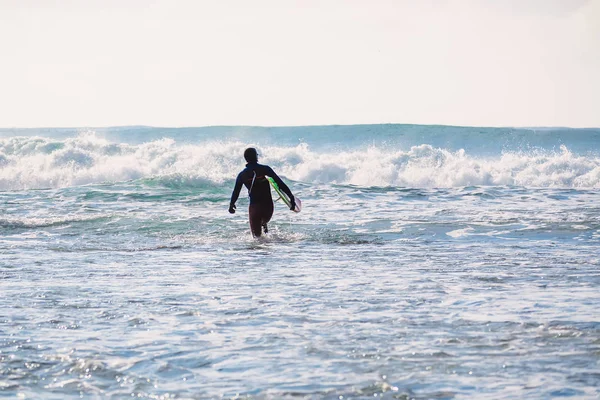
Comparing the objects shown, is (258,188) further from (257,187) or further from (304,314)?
(304,314)

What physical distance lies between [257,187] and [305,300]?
19.9 ft

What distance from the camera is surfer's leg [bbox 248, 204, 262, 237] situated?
1372 centimetres

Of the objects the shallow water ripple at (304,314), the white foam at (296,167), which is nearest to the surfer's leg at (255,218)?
the shallow water ripple at (304,314)

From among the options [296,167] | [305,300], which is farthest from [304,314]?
[296,167]

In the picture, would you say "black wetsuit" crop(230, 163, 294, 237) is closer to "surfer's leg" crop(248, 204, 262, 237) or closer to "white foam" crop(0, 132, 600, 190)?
"surfer's leg" crop(248, 204, 262, 237)

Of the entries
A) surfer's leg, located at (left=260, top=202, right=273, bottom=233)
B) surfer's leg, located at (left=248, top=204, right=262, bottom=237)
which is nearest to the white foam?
surfer's leg, located at (left=248, top=204, right=262, bottom=237)

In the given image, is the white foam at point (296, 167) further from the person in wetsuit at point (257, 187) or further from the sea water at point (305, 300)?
the person in wetsuit at point (257, 187)

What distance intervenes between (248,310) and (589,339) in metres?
2.78

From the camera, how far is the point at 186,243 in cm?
1356

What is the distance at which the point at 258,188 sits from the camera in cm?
1361

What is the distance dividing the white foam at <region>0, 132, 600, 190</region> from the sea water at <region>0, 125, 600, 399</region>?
11297mm

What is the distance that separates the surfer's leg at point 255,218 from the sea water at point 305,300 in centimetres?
24

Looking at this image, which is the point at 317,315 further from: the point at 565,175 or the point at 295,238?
the point at 565,175

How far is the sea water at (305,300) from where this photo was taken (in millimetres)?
5059
